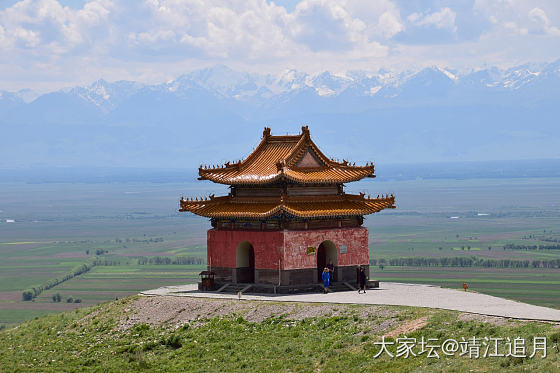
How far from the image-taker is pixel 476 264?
143750mm

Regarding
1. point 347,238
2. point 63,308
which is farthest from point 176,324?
point 63,308

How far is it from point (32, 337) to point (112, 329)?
4.13 metres

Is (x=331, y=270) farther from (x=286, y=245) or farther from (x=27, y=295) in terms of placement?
(x=27, y=295)

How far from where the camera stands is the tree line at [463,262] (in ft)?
464

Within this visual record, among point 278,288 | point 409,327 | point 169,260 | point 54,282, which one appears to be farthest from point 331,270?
point 169,260

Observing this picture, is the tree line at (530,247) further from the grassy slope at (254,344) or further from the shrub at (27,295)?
the grassy slope at (254,344)

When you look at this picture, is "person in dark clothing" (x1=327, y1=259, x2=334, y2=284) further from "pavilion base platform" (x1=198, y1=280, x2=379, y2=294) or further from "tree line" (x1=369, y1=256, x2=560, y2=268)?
"tree line" (x1=369, y1=256, x2=560, y2=268)

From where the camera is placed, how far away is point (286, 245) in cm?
4669

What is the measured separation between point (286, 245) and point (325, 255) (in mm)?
3797

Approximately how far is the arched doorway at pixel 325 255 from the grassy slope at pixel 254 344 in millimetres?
9017

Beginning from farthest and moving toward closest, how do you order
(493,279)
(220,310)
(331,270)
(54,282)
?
(54,282) → (493,279) → (331,270) → (220,310)

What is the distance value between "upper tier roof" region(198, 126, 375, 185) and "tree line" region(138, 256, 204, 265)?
100 meters

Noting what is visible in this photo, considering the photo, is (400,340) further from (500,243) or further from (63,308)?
(500,243)

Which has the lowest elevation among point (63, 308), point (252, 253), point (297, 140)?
point (63, 308)
